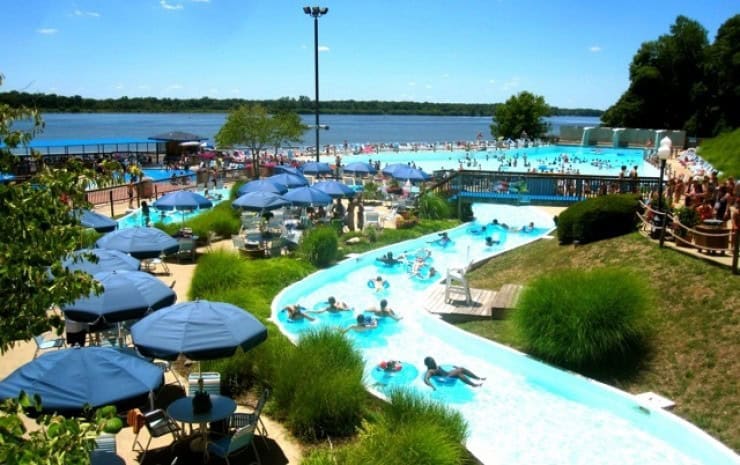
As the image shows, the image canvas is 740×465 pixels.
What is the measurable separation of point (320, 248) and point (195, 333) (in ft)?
34.5

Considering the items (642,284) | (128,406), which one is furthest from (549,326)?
(128,406)

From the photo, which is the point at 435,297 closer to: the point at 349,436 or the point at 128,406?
the point at 349,436

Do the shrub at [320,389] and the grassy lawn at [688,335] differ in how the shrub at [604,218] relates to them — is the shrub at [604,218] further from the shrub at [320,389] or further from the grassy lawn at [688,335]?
the shrub at [320,389]

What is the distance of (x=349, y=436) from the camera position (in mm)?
8375

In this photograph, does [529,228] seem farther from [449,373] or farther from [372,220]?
[449,373]

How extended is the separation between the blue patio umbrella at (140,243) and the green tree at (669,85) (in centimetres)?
6625

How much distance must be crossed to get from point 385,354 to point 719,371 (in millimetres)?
5831

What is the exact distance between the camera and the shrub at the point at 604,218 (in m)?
16.2

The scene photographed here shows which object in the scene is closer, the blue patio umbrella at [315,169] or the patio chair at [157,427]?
the patio chair at [157,427]

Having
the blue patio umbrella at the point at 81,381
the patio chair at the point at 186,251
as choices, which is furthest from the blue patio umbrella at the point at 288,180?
the blue patio umbrella at the point at 81,381

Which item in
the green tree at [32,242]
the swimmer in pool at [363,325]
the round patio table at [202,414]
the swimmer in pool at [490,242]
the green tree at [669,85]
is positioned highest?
the green tree at [669,85]

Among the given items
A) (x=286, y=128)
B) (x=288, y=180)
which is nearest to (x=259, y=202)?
(x=288, y=180)

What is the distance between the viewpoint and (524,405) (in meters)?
10.4

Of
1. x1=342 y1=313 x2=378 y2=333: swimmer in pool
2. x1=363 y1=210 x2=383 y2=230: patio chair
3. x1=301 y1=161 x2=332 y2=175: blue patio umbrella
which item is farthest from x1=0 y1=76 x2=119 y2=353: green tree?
x1=301 y1=161 x2=332 y2=175: blue patio umbrella
